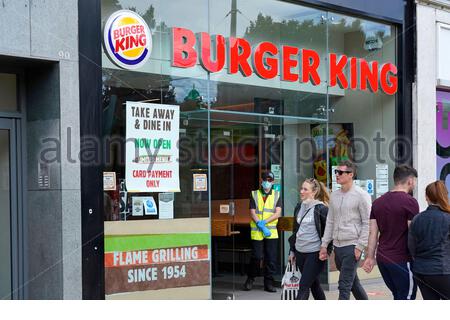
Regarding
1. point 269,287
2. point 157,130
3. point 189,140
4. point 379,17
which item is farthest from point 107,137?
point 379,17

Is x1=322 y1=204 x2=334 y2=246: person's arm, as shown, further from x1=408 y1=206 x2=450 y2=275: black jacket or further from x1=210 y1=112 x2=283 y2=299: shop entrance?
x1=210 y1=112 x2=283 y2=299: shop entrance

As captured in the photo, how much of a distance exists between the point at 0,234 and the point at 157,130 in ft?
7.88

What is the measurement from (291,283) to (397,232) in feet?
5.49

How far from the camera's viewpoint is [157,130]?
9.45 metres

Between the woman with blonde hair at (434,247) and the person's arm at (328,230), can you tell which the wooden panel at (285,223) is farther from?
the woman with blonde hair at (434,247)

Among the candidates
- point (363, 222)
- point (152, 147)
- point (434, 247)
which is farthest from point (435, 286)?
point (152, 147)

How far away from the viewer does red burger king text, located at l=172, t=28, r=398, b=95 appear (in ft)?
32.3

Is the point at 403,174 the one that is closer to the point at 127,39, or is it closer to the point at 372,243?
the point at 372,243

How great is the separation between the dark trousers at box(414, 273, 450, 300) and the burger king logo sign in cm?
449

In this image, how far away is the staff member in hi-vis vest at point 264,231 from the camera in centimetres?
1146

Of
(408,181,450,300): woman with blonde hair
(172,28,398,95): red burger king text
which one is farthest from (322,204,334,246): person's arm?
(172,28,398,95): red burger king text

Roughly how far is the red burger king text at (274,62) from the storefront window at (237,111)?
18 millimetres

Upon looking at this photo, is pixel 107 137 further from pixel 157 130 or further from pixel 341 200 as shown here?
pixel 341 200

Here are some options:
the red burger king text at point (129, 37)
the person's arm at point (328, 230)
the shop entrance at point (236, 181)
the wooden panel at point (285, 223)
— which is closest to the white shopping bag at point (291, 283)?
the person's arm at point (328, 230)
